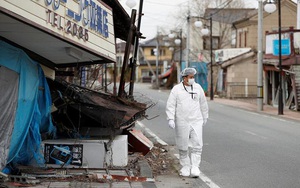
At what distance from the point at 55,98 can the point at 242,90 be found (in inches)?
1483

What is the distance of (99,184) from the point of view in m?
8.26

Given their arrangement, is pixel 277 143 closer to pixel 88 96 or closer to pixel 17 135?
pixel 88 96

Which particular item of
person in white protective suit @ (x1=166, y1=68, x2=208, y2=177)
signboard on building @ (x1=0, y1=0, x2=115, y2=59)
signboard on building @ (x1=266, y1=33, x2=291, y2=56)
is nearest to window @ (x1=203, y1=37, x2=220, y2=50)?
signboard on building @ (x1=266, y1=33, x2=291, y2=56)

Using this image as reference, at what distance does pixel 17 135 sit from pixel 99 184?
60.1 inches

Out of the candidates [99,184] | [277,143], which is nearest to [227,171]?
[99,184]

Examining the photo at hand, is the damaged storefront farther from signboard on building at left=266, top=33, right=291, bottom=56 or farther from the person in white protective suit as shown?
signboard on building at left=266, top=33, right=291, bottom=56

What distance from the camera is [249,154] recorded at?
1241 centimetres

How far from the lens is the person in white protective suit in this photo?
9352 mm

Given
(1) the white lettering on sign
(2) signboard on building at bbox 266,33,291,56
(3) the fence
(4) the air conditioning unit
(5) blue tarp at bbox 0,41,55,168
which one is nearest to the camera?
(1) the white lettering on sign

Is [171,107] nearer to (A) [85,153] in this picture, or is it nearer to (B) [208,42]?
(A) [85,153]

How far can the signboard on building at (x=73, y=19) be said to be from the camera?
6.79m

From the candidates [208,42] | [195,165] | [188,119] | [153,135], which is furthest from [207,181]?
[208,42]

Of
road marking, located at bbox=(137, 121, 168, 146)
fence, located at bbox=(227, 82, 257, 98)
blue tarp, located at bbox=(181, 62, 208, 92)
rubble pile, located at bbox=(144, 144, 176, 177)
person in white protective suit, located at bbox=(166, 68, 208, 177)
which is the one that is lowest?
rubble pile, located at bbox=(144, 144, 176, 177)

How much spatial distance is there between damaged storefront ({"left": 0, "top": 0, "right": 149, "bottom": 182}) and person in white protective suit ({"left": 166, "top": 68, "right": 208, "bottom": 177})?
850 millimetres
